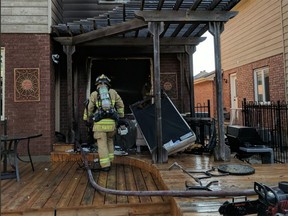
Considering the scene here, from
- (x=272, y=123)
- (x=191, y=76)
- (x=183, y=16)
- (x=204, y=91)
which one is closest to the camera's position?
(x=183, y=16)

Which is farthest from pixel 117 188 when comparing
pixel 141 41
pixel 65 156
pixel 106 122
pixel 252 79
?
pixel 252 79

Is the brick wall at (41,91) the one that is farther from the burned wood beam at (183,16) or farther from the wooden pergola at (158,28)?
the burned wood beam at (183,16)

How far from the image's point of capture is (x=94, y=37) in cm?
641

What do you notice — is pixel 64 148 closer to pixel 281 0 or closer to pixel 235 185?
pixel 235 185

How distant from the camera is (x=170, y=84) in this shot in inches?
324

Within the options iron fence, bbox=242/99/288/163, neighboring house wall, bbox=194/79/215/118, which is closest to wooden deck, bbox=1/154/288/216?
iron fence, bbox=242/99/288/163

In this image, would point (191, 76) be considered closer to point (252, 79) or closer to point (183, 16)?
point (183, 16)

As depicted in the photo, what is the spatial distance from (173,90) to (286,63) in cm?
324

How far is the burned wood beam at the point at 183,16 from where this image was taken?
16.3 feet

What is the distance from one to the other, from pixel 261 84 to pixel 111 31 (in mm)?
6095

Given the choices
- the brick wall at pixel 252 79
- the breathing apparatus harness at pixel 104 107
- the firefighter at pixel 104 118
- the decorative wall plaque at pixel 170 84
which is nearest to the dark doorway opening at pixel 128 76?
the decorative wall plaque at pixel 170 84

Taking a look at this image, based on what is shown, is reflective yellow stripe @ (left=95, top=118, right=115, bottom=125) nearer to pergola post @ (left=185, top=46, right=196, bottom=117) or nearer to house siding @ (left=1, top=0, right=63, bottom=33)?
house siding @ (left=1, top=0, right=63, bottom=33)

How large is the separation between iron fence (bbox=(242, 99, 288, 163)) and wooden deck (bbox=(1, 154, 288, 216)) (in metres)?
2.13

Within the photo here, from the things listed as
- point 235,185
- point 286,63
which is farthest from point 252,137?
point 286,63
